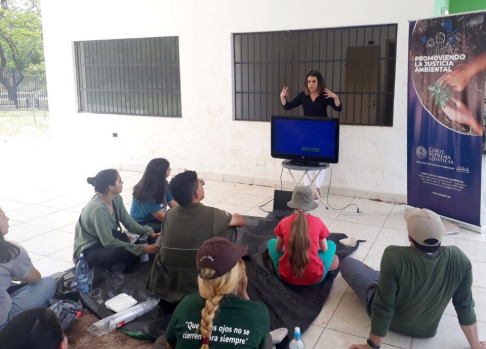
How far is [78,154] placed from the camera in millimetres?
8602

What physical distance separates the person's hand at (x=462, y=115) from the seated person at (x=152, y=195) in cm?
290

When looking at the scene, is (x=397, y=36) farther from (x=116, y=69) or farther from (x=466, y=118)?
(x=116, y=69)

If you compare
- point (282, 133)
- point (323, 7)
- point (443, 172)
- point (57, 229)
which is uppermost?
point (323, 7)

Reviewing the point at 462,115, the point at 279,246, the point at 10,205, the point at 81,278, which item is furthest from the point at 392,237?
the point at 10,205

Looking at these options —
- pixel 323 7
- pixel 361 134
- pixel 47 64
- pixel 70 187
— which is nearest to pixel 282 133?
pixel 361 134

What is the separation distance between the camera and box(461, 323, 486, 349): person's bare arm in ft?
8.42

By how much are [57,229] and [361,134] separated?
3.92m

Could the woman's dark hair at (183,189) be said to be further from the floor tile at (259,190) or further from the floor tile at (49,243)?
the floor tile at (259,190)

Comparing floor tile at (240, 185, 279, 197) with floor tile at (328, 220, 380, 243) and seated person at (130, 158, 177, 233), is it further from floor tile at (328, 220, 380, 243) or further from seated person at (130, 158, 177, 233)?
seated person at (130, 158, 177, 233)

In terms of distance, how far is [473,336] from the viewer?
8.49 feet

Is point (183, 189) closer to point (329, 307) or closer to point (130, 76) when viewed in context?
point (329, 307)

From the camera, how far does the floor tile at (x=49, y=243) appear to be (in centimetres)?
438

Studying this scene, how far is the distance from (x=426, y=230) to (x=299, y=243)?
1.02 metres

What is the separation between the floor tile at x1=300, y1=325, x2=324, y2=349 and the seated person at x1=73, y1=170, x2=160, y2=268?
139cm
